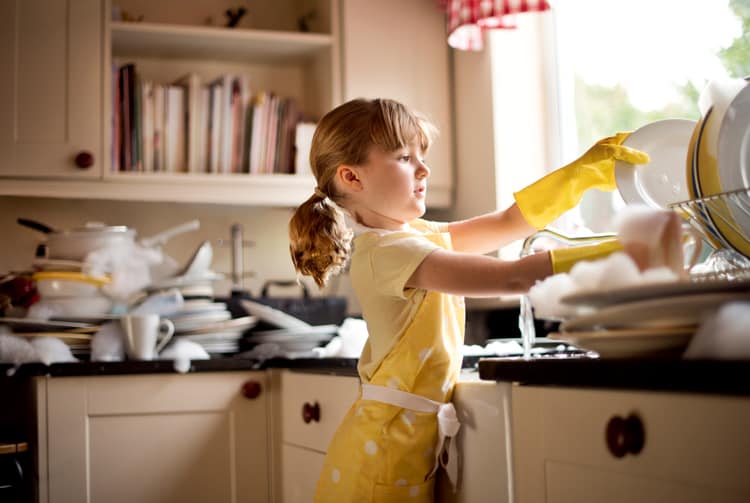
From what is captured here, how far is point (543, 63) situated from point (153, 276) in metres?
1.20

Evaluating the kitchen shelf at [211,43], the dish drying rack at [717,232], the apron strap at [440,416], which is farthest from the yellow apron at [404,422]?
the kitchen shelf at [211,43]

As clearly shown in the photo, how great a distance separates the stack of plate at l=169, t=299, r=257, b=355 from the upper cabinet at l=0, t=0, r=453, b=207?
0.39 metres

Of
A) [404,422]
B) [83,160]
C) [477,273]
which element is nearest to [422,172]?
[477,273]

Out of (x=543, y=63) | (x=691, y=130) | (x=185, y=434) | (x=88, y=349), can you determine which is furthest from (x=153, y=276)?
(x=691, y=130)

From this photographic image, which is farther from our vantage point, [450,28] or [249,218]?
[249,218]

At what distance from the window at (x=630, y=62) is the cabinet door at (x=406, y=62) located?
0.35 metres

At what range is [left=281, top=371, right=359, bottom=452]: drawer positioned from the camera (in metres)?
1.70

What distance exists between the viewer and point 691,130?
139 cm

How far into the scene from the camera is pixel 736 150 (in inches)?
47.3

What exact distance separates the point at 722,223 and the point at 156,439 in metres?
1.36

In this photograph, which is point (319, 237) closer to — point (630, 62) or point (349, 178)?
point (349, 178)

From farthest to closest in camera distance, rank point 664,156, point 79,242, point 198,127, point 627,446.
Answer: point 198,127
point 79,242
point 664,156
point 627,446

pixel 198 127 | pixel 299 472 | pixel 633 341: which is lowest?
pixel 299 472

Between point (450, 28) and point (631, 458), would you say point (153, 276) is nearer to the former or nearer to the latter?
point (450, 28)
